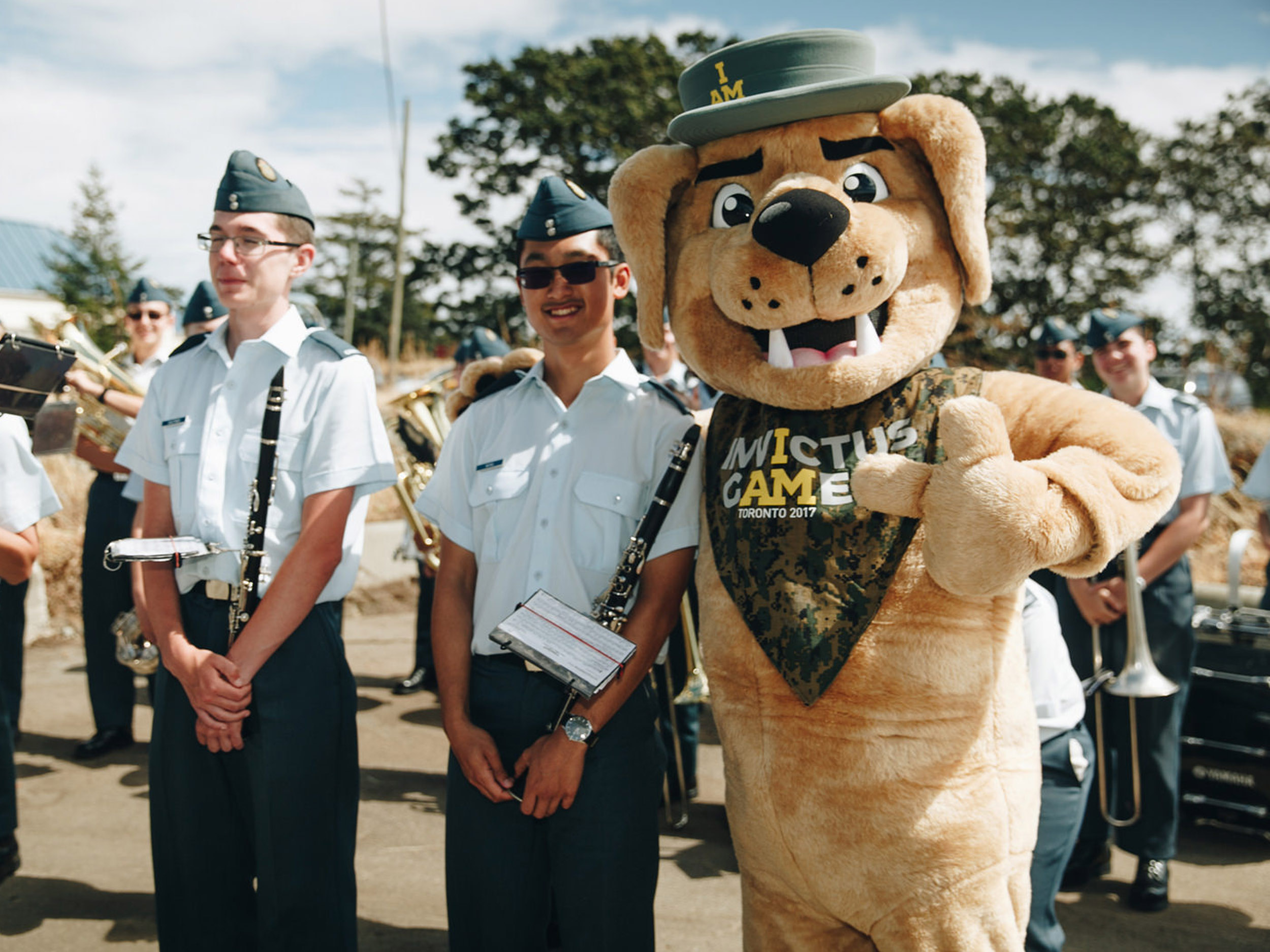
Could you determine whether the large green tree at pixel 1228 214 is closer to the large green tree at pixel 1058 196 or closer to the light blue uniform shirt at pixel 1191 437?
the large green tree at pixel 1058 196

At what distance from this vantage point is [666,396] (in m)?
2.48

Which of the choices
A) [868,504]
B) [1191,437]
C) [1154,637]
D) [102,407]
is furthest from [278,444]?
[1191,437]

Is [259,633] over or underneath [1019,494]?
underneath

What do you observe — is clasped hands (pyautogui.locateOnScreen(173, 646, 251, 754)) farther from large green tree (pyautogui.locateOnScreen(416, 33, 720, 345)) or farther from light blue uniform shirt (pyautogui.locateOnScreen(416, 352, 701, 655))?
large green tree (pyautogui.locateOnScreen(416, 33, 720, 345))

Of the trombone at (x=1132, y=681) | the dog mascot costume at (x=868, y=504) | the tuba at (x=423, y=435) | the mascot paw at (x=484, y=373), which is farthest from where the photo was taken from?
the tuba at (x=423, y=435)

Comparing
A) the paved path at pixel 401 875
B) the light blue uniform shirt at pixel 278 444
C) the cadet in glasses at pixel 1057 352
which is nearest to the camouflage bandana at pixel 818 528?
the light blue uniform shirt at pixel 278 444

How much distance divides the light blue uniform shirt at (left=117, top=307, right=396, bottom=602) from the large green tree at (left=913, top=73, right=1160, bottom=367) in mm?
24755

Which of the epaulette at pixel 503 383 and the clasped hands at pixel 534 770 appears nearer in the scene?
the clasped hands at pixel 534 770

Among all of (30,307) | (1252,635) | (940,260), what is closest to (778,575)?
(940,260)

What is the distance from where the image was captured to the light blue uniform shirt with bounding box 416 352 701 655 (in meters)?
2.31

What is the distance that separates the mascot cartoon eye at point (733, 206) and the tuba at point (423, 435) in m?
2.74

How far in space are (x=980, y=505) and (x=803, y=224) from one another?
2.11 ft

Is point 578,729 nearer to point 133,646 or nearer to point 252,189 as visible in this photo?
point 252,189

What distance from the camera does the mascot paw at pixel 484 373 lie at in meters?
2.94
